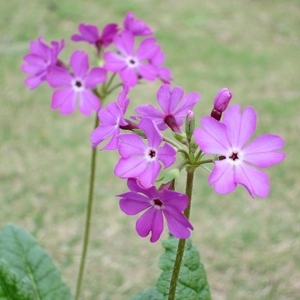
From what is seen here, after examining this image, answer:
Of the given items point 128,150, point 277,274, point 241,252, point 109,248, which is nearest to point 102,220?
point 109,248

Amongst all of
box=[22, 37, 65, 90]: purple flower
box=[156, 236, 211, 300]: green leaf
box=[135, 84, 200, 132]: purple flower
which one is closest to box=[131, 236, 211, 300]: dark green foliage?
box=[156, 236, 211, 300]: green leaf

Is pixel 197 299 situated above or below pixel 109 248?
below

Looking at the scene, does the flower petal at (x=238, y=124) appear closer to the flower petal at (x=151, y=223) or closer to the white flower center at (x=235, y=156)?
the white flower center at (x=235, y=156)

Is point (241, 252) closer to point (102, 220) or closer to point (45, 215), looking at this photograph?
point (102, 220)

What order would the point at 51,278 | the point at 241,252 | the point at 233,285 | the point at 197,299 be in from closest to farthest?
the point at 197,299
the point at 51,278
the point at 233,285
the point at 241,252

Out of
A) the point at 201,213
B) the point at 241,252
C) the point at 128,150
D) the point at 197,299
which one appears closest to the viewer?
the point at 128,150

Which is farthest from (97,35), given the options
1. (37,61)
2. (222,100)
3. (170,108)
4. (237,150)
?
(237,150)

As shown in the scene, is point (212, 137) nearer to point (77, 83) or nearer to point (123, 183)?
point (77, 83)
